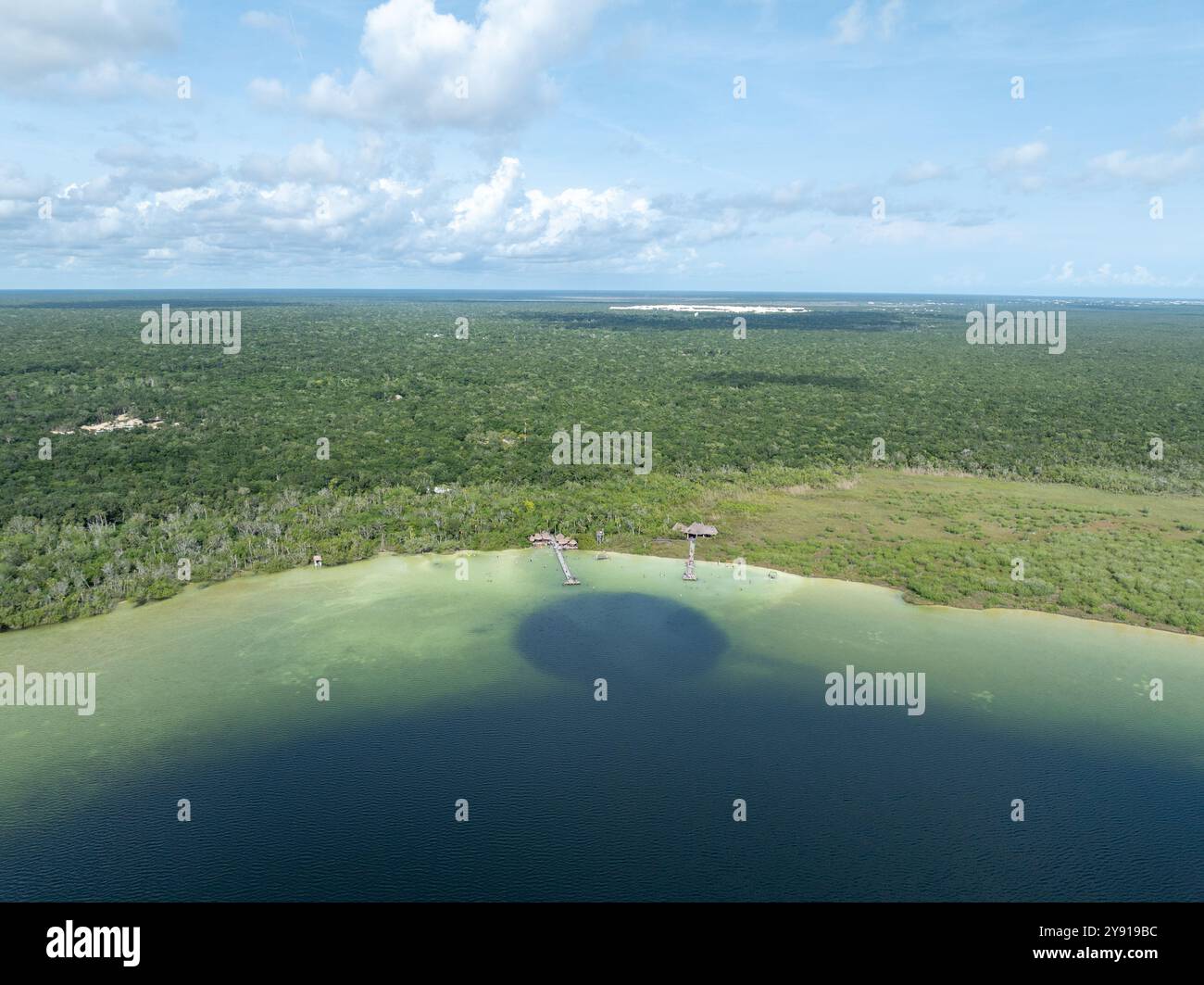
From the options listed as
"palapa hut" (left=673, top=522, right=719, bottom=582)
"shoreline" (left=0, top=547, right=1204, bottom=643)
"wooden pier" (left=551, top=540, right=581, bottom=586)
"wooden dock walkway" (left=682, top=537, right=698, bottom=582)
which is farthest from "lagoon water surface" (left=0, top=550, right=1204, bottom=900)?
"palapa hut" (left=673, top=522, right=719, bottom=582)

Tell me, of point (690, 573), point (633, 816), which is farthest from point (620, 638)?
point (633, 816)

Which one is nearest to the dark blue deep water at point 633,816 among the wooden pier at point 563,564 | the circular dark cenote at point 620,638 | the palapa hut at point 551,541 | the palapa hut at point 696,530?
the circular dark cenote at point 620,638

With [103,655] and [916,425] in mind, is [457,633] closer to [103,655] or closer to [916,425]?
[103,655]

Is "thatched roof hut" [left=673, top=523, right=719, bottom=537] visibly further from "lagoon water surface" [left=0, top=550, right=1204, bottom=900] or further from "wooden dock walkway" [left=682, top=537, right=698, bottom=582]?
"lagoon water surface" [left=0, top=550, right=1204, bottom=900]

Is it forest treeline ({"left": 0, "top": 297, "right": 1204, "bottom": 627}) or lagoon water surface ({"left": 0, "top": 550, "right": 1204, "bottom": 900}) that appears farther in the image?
forest treeline ({"left": 0, "top": 297, "right": 1204, "bottom": 627})

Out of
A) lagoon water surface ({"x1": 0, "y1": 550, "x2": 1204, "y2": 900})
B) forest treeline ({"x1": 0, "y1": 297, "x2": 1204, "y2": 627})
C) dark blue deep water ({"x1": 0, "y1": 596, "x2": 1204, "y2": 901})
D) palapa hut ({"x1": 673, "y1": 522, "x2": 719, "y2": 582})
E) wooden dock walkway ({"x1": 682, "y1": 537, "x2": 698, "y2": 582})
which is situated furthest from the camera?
palapa hut ({"x1": 673, "y1": 522, "x2": 719, "y2": 582})

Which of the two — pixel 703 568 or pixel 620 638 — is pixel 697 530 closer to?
pixel 703 568

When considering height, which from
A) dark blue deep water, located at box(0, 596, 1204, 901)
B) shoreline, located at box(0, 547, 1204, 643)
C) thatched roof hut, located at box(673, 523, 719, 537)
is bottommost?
dark blue deep water, located at box(0, 596, 1204, 901)

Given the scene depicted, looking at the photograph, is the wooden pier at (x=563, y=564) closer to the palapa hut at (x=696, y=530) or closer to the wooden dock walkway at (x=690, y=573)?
the wooden dock walkway at (x=690, y=573)
